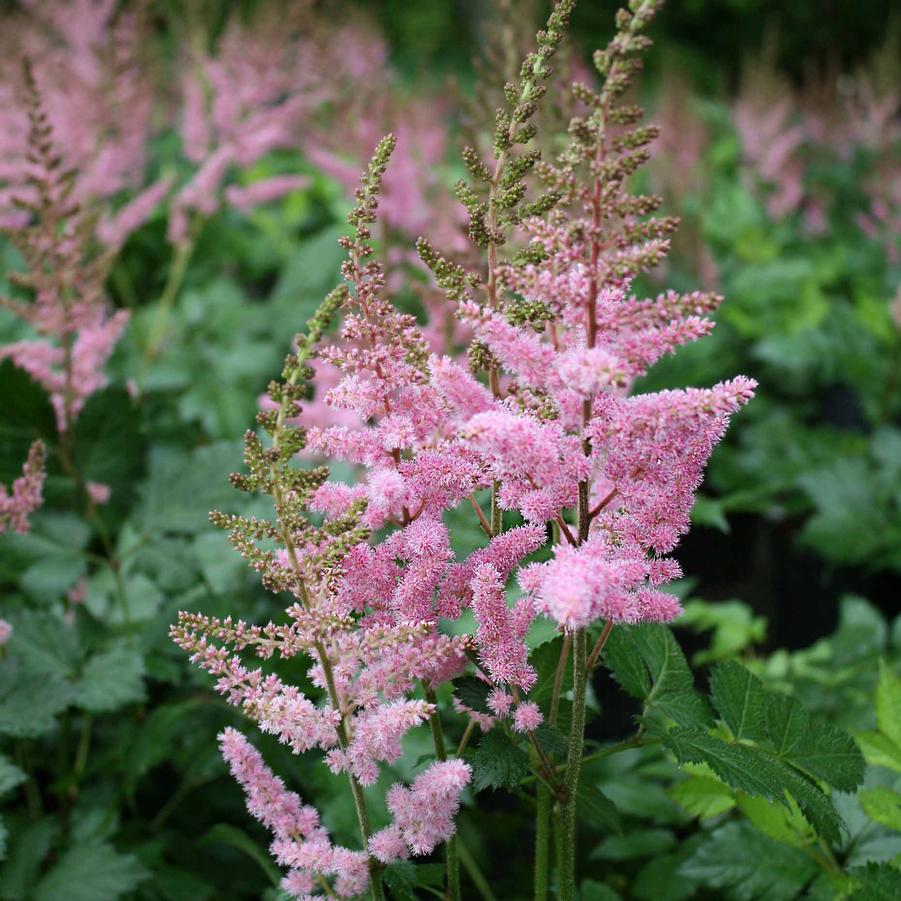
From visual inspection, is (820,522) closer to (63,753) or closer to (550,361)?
(63,753)

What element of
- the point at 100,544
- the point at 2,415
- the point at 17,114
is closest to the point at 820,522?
the point at 100,544

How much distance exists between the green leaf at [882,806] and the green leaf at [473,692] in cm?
55

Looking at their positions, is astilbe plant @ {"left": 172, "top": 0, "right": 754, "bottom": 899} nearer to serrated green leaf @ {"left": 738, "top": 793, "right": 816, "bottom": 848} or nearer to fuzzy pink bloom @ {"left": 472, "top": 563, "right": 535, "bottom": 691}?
fuzzy pink bloom @ {"left": 472, "top": 563, "right": 535, "bottom": 691}

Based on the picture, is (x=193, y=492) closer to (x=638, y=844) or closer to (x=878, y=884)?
(x=638, y=844)

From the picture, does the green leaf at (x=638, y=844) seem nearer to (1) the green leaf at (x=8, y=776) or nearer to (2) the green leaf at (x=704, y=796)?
(2) the green leaf at (x=704, y=796)

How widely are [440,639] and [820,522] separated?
236 centimetres

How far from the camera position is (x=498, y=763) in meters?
0.85

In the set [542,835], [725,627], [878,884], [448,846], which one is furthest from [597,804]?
[725,627]

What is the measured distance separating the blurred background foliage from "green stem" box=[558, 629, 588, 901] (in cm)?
20

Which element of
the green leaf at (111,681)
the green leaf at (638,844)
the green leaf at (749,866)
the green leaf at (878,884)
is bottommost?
the green leaf at (638,844)

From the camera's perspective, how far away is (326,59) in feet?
9.68

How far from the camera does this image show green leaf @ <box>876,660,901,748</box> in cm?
125

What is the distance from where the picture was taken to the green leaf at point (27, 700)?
117 cm

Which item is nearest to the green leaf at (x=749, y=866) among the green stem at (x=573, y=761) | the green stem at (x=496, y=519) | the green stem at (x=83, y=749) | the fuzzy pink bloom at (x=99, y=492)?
the green stem at (x=573, y=761)
